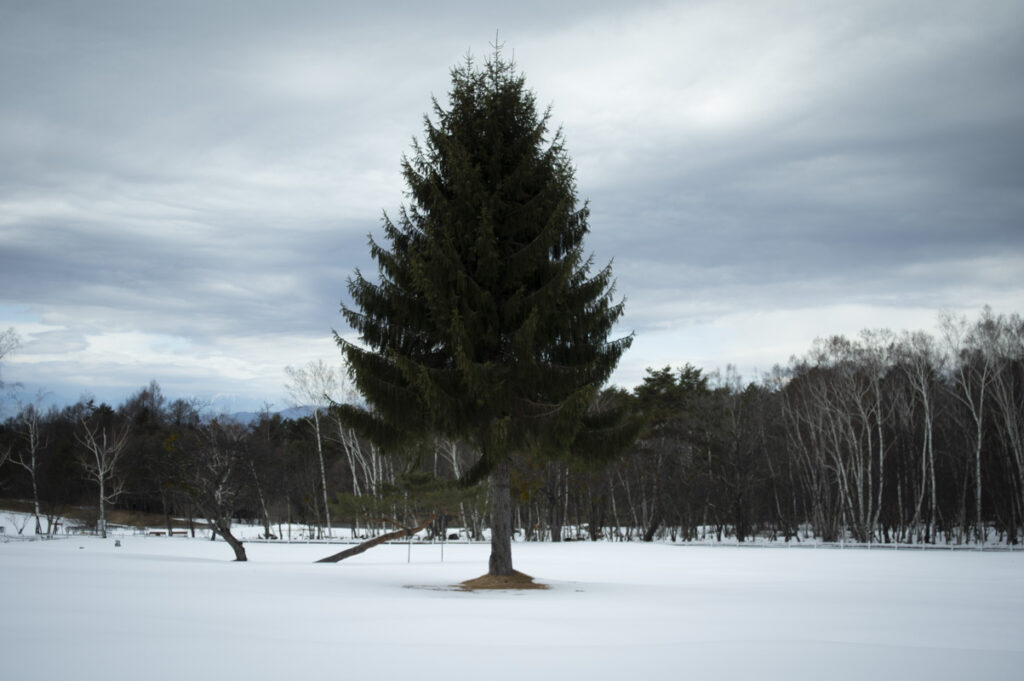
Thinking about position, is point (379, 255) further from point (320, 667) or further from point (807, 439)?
point (807, 439)

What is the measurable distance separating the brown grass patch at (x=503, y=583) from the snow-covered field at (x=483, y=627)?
1.01 m

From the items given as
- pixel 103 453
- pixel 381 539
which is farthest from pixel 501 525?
pixel 103 453

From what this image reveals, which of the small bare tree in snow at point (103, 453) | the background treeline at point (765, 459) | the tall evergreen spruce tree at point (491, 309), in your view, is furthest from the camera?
the small bare tree in snow at point (103, 453)

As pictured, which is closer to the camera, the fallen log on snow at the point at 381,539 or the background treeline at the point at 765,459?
the fallen log on snow at the point at 381,539

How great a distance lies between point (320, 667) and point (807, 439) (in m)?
50.6

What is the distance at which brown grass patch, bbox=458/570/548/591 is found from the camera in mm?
16230

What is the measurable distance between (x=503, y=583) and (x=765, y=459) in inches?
1622

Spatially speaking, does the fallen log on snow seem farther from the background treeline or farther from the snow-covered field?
the background treeline

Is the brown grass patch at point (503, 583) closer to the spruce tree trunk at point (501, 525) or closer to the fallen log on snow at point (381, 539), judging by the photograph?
the spruce tree trunk at point (501, 525)

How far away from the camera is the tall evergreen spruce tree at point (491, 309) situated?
1603cm

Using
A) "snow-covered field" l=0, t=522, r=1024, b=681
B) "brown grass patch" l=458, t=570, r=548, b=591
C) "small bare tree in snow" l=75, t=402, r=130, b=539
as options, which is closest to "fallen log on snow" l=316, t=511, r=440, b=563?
"snow-covered field" l=0, t=522, r=1024, b=681

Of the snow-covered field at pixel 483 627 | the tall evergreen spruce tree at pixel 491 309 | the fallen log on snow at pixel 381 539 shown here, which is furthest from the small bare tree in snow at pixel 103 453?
the tall evergreen spruce tree at pixel 491 309

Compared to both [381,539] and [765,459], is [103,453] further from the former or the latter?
[765,459]

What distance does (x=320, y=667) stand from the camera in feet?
22.6
